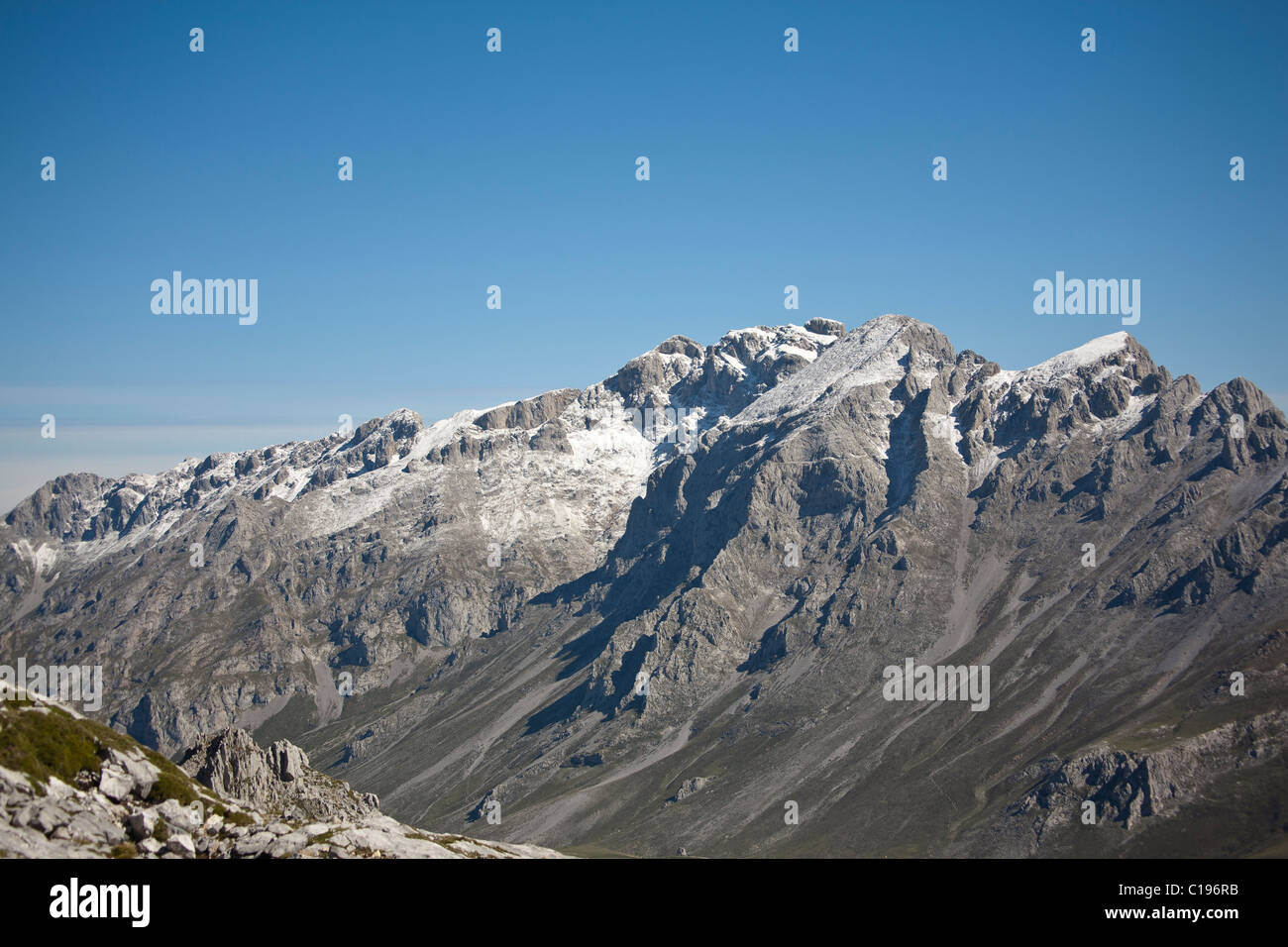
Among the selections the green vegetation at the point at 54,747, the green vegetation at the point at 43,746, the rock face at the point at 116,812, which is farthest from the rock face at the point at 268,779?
the green vegetation at the point at 43,746

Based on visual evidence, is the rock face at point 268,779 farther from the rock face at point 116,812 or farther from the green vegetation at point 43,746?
the green vegetation at point 43,746

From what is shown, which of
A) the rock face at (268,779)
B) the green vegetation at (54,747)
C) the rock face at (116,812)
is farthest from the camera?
the rock face at (268,779)

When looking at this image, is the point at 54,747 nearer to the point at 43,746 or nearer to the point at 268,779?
the point at 43,746

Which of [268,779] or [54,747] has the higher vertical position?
[54,747]

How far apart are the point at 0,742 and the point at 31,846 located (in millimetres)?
13921

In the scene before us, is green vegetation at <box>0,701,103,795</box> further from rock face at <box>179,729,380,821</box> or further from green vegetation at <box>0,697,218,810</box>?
rock face at <box>179,729,380,821</box>

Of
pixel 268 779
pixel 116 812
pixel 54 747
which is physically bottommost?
pixel 268 779

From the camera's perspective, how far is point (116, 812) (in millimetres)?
80625

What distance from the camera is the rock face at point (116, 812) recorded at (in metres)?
73.5

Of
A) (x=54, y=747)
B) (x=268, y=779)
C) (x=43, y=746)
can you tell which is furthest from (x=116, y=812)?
(x=268, y=779)

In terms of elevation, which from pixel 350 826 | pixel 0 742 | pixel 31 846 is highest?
pixel 0 742
